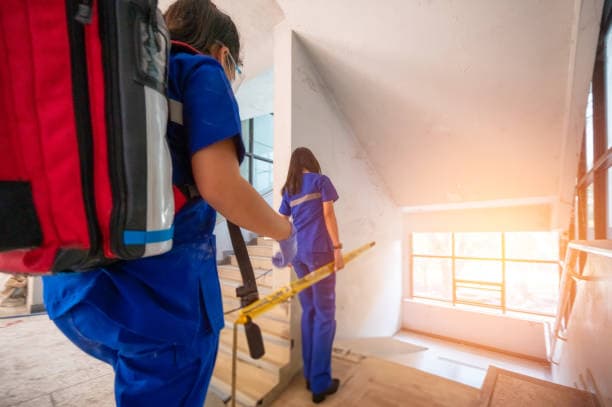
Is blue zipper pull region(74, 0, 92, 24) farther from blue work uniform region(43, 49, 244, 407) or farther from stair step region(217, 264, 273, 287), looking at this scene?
stair step region(217, 264, 273, 287)

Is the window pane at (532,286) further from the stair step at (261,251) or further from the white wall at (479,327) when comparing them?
the stair step at (261,251)

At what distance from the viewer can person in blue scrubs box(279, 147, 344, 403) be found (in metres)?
1.56

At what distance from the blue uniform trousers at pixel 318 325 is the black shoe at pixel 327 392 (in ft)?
0.07

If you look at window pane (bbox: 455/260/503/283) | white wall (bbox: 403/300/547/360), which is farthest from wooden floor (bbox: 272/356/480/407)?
window pane (bbox: 455/260/503/283)

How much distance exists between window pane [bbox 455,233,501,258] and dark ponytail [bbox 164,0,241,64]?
4.99 meters

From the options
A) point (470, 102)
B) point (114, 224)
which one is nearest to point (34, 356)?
point (114, 224)

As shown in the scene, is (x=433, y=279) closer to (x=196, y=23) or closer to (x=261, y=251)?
(x=261, y=251)

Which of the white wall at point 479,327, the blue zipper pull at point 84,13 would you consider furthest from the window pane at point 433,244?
the blue zipper pull at point 84,13

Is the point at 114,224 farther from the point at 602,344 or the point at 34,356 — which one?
the point at 34,356

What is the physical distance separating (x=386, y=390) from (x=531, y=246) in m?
4.37

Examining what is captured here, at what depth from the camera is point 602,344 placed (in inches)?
39.4

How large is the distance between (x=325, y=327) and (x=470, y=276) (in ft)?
14.3

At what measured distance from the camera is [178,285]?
0.47 meters

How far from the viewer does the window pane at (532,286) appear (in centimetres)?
429
